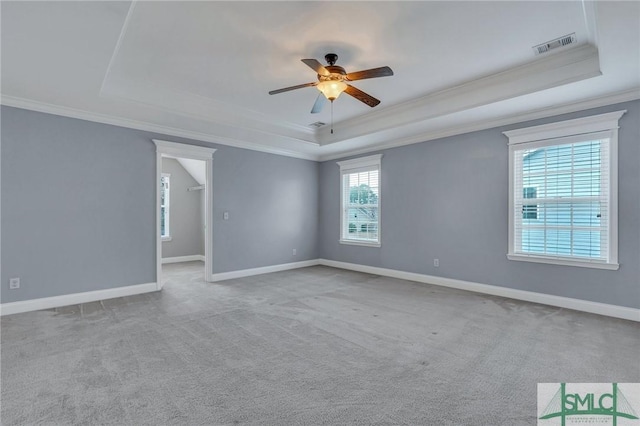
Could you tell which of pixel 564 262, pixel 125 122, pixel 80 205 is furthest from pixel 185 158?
pixel 564 262

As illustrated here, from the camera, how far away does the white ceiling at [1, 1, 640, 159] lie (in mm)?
2480

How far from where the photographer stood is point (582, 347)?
111 inches

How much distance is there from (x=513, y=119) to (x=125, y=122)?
5.55m

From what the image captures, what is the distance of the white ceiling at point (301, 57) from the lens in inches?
97.7

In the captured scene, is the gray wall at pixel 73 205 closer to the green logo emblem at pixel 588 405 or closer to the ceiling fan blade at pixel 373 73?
the ceiling fan blade at pixel 373 73

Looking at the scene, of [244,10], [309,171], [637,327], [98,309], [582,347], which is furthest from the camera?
[309,171]

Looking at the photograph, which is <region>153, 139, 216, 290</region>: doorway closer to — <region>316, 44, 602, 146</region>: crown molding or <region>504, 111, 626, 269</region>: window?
<region>316, 44, 602, 146</region>: crown molding

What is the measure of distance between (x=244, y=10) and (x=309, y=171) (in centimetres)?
477

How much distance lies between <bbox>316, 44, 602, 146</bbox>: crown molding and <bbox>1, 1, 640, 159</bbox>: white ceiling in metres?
0.01

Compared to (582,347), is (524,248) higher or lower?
higher

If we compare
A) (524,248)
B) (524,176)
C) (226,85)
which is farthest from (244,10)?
(524,248)

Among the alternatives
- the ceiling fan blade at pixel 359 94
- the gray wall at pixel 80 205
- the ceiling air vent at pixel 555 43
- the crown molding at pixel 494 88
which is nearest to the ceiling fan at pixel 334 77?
the ceiling fan blade at pixel 359 94

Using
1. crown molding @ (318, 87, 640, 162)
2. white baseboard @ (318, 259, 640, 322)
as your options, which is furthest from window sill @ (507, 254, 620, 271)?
crown molding @ (318, 87, 640, 162)

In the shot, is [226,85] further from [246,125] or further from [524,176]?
[524,176]
